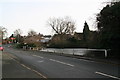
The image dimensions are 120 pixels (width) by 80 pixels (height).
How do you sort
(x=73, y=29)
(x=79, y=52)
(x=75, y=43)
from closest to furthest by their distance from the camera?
(x=79, y=52) < (x=75, y=43) < (x=73, y=29)


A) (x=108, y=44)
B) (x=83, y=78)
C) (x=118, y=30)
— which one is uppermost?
(x=118, y=30)

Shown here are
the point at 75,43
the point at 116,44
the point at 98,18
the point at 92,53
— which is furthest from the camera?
the point at 75,43

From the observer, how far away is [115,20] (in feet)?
57.9

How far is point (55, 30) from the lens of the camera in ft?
289

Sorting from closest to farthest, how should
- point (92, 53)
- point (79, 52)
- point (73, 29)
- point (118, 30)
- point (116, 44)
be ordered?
point (118, 30)
point (116, 44)
point (92, 53)
point (79, 52)
point (73, 29)

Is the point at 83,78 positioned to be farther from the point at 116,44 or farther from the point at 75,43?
the point at 75,43

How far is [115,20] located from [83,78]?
33.5 ft

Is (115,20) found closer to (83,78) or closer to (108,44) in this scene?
(108,44)

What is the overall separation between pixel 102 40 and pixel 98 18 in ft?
9.22

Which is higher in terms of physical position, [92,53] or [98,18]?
[98,18]

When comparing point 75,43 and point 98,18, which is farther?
point 75,43

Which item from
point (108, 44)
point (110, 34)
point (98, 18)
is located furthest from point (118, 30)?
point (98, 18)

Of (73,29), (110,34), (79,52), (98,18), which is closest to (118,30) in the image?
(110,34)

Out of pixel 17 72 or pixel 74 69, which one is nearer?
pixel 17 72
